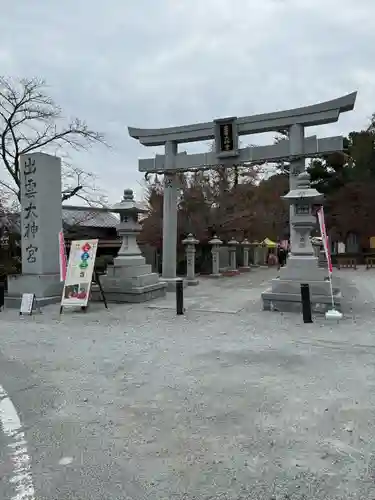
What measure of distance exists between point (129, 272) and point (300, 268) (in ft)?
15.7

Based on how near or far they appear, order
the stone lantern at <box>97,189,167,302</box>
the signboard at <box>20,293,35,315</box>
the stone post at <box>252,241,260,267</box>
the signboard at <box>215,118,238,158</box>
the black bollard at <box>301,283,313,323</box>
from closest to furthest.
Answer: the black bollard at <box>301,283,313,323</box> → the signboard at <box>20,293,35,315</box> → the stone lantern at <box>97,189,167,302</box> → the signboard at <box>215,118,238,158</box> → the stone post at <box>252,241,260,267</box>

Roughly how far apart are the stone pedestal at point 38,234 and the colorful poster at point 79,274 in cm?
119

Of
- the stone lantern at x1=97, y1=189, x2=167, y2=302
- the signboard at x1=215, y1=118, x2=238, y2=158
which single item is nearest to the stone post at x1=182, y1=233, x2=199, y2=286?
the stone lantern at x1=97, y1=189, x2=167, y2=302

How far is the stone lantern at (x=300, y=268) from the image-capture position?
30.7 ft

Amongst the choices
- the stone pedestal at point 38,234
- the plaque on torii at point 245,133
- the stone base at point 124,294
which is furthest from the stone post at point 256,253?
the stone pedestal at point 38,234

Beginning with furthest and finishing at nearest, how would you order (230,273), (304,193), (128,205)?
(230,273) → (128,205) → (304,193)

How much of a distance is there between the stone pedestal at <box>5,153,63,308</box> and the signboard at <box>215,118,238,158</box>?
514 cm

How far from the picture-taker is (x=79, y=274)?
9852 mm

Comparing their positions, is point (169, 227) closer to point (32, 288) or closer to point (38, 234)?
point (38, 234)

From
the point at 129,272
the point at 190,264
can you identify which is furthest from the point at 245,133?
the point at 190,264

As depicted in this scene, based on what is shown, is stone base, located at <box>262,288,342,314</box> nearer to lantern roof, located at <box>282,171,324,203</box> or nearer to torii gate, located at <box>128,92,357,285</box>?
lantern roof, located at <box>282,171,324,203</box>

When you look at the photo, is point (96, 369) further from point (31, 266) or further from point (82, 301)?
point (31, 266)

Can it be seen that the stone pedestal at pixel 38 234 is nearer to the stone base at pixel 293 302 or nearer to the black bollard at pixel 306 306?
the stone base at pixel 293 302

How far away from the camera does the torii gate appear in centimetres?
1145
